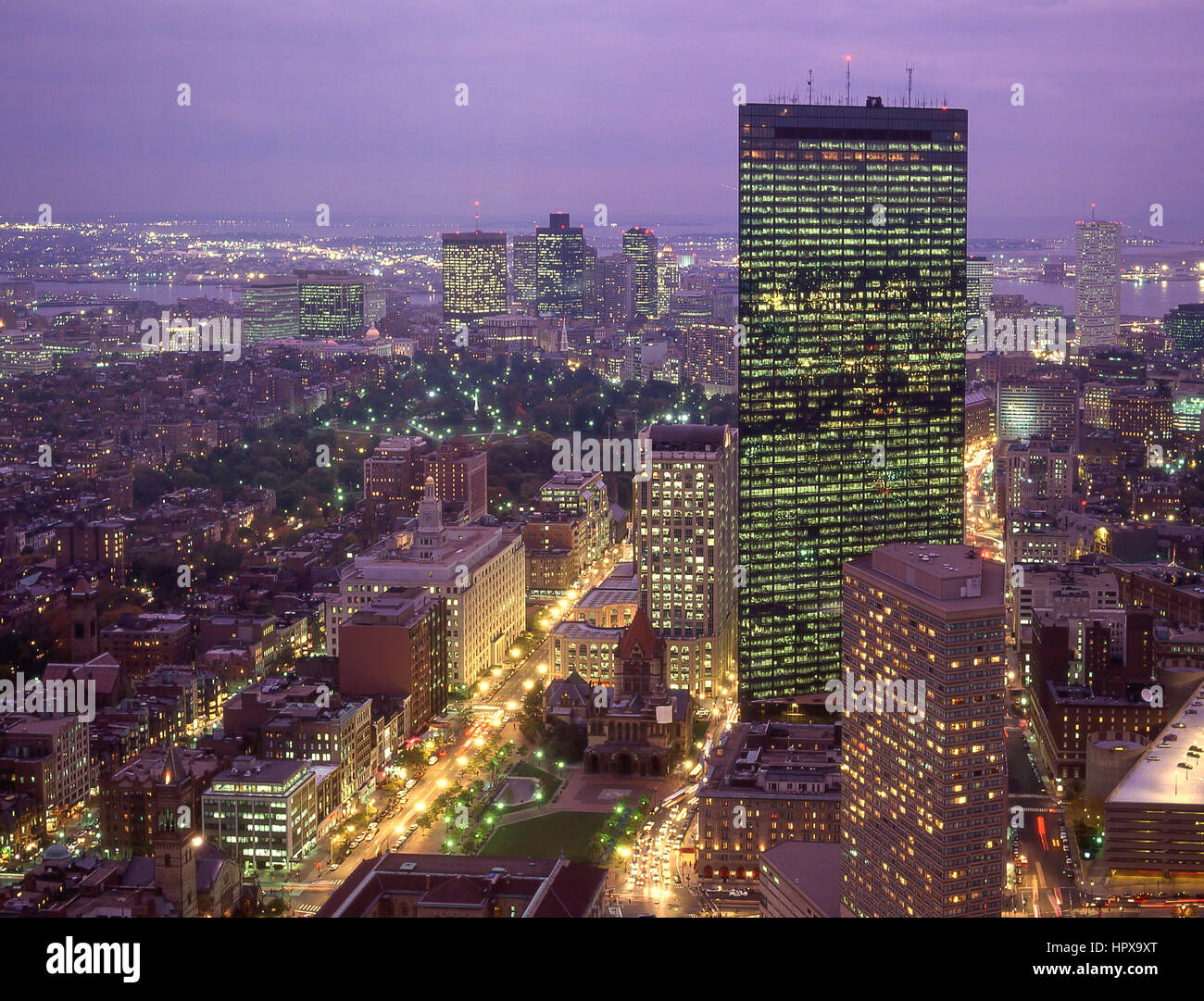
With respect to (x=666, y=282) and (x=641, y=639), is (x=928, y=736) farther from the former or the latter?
(x=666, y=282)

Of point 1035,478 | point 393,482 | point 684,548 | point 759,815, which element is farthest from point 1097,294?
point 759,815

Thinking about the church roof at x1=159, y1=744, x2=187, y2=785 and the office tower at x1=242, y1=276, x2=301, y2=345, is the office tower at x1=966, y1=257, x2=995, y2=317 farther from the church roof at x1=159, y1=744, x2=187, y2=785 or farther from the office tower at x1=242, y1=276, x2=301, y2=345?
the office tower at x1=242, y1=276, x2=301, y2=345

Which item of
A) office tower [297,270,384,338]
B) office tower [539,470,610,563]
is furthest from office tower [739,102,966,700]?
office tower [297,270,384,338]

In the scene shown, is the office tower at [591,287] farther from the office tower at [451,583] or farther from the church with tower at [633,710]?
the church with tower at [633,710]

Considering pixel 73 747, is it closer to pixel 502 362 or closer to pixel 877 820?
pixel 877 820

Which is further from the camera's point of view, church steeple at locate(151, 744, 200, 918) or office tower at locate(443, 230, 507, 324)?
office tower at locate(443, 230, 507, 324)
